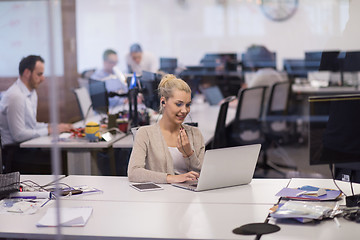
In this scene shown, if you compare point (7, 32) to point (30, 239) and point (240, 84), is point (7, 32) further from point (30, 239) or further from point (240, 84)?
point (30, 239)


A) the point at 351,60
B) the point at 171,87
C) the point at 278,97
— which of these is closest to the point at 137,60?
the point at 278,97

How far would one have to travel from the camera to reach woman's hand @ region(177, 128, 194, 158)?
2.93m

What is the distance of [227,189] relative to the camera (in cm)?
263

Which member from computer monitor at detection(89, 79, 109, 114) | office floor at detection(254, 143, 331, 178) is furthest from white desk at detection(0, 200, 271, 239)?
office floor at detection(254, 143, 331, 178)

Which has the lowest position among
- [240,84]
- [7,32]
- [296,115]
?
[296,115]

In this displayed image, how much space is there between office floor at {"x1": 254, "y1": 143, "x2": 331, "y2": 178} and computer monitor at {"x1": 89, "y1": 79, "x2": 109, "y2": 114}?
2001mm

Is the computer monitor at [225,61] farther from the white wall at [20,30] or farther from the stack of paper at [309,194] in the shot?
the stack of paper at [309,194]

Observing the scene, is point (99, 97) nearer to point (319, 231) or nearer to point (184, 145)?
point (184, 145)

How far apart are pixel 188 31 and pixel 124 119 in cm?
500

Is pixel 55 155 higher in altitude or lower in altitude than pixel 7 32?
lower

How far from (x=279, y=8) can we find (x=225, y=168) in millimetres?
7072

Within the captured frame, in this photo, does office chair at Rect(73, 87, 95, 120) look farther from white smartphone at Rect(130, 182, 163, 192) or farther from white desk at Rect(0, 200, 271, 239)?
white desk at Rect(0, 200, 271, 239)

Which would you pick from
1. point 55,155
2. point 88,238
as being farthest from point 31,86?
point 55,155

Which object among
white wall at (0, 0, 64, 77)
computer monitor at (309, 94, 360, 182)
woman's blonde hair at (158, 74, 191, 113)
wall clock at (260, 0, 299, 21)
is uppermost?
wall clock at (260, 0, 299, 21)
